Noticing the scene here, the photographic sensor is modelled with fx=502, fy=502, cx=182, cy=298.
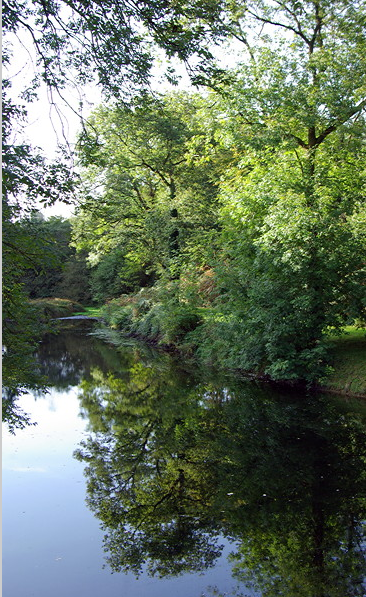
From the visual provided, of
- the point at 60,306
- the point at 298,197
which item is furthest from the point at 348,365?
the point at 60,306

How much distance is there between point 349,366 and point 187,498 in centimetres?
714

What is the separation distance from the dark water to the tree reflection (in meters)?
0.02

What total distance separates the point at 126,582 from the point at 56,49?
6.54 meters

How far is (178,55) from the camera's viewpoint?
7.03 meters

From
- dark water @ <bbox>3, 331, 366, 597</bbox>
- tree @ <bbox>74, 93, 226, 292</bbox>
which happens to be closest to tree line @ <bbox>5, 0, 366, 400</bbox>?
dark water @ <bbox>3, 331, 366, 597</bbox>

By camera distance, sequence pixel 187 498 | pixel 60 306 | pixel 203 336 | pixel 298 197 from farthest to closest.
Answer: pixel 60 306, pixel 203 336, pixel 298 197, pixel 187 498

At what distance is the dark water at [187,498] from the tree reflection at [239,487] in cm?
2

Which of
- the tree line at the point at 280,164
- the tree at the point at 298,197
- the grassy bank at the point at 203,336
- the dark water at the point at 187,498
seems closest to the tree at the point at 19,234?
the tree line at the point at 280,164

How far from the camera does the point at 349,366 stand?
40.3ft

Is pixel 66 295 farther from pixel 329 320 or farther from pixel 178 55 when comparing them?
pixel 178 55

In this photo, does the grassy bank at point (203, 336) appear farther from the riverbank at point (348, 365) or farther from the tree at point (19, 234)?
the tree at point (19, 234)

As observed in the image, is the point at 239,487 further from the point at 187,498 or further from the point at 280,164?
the point at 280,164

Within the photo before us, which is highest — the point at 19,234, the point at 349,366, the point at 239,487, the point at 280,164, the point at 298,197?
the point at 280,164

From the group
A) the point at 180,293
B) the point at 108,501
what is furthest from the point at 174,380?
the point at 108,501
